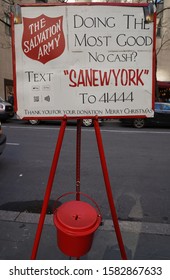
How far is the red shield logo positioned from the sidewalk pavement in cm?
203

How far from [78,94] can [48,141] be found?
7028 millimetres

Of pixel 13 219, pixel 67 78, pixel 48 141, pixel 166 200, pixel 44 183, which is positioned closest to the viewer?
pixel 67 78

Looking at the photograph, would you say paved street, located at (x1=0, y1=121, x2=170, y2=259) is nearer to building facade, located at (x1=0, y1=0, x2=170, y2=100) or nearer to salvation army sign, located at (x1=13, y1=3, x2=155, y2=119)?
salvation army sign, located at (x1=13, y1=3, x2=155, y2=119)

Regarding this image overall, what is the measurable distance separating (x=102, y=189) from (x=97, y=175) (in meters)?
0.80

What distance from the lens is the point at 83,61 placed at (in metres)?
2.26

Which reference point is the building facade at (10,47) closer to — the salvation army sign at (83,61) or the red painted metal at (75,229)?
the salvation army sign at (83,61)

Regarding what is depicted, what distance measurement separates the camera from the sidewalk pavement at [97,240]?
2861 millimetres

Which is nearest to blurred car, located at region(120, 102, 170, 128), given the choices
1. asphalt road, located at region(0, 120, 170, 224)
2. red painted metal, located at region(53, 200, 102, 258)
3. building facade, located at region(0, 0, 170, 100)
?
asphalt road, located at region(0, 120, 170, 224)

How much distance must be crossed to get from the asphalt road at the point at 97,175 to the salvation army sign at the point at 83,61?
2.08 m

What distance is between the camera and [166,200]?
4359 millimetres

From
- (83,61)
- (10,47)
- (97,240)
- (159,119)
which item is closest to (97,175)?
(97,240)

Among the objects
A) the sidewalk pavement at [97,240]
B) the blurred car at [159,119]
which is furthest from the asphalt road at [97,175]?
the blurred car at [159,119]

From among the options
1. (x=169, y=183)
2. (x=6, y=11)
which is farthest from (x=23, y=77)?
(x=6, y=11)
